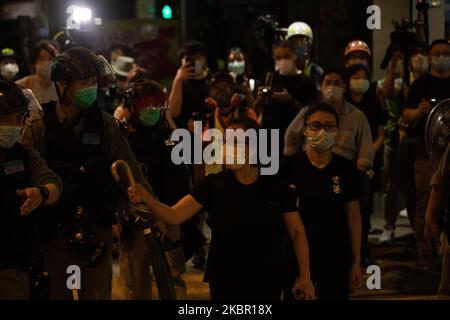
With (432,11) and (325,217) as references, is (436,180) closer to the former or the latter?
(325,217)

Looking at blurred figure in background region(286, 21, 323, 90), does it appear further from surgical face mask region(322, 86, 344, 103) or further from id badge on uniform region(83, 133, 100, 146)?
→ id badge on uniform region(83, 133, 100, 146)

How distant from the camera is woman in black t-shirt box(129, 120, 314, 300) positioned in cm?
552

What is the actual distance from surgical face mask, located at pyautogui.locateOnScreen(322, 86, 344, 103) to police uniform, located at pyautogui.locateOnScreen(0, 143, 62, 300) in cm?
347

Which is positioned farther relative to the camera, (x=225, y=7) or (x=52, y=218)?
(x=225, y=7)

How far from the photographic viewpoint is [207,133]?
877 cm

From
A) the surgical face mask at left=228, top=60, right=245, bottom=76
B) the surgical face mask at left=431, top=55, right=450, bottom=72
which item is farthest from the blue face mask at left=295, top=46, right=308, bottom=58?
the surgical face mask at left=431, top=55, right=450, bottom=72

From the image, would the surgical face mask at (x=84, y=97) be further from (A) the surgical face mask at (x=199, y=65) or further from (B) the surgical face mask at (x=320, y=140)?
(A) the surgical face mask at (x=199, y=65)

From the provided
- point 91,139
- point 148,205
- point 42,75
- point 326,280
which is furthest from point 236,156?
point 42,75

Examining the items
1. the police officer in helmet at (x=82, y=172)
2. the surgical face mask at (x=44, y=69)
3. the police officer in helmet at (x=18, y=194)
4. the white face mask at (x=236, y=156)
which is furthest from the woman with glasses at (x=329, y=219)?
the surgical face mask at (x=44, y=69)

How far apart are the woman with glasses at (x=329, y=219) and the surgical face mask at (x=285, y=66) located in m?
3.15

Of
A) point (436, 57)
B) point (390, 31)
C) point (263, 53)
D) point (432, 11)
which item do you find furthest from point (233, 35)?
point (436, 57)
